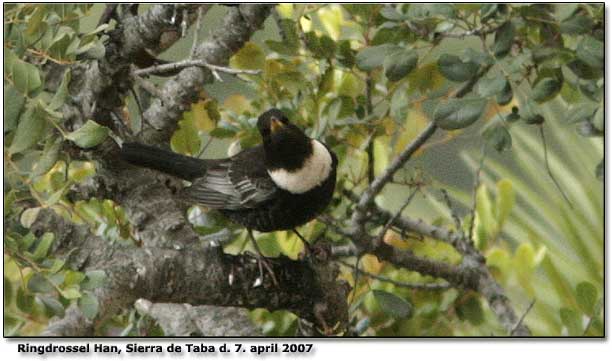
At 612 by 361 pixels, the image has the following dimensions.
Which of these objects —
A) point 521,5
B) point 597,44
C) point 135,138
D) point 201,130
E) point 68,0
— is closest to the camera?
point 597,44

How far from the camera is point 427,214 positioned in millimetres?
2721

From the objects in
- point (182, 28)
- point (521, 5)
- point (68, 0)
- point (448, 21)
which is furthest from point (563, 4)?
point (68, 0)

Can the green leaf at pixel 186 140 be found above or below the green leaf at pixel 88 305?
below

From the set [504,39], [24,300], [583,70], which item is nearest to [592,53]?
[583,70]

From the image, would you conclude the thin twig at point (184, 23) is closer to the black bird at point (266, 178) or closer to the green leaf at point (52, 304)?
the black bird at point (266, 178)

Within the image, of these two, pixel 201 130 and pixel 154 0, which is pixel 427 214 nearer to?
pixel 201 130

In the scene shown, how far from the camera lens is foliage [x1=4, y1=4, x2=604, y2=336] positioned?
4.40 feet

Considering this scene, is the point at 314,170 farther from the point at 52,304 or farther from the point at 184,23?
the point at 52,304

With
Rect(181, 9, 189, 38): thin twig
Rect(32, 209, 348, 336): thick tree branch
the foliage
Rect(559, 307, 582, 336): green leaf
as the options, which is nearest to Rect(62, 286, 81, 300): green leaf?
the foliage

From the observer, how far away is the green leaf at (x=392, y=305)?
1669 mm

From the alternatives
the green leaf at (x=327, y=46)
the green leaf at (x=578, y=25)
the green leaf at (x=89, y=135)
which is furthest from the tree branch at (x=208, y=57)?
the green leaf at (x=578, y=25)

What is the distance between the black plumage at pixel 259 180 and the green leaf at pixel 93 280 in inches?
11.8

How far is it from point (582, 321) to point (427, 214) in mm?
983

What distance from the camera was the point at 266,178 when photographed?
1.72 meters
